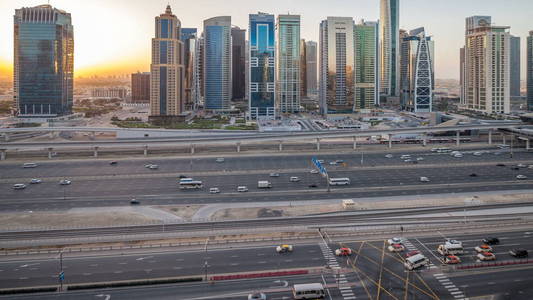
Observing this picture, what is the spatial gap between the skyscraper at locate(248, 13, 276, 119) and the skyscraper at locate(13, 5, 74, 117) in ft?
157

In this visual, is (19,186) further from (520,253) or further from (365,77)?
(365,77)

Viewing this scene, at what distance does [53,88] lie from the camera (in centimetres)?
10675

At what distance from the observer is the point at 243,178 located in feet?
Answer: 156

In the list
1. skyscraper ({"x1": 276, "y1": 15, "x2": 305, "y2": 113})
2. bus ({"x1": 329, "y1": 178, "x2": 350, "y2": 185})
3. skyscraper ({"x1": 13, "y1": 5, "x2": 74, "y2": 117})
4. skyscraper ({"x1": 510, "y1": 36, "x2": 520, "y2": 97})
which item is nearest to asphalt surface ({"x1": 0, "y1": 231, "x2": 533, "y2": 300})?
bus ({"x1": 329, "y1": 178, "x2": 350, "y2": 185})

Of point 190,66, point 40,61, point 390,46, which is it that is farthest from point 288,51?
point 390,46

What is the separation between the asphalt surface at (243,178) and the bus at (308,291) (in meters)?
18.7

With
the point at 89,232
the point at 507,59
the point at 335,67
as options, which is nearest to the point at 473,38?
the point at 507,59

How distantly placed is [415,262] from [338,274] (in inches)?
169

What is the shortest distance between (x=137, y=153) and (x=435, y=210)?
1781 inches

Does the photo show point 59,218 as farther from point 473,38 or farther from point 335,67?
point 473,38

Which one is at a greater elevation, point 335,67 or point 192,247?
point 335,67

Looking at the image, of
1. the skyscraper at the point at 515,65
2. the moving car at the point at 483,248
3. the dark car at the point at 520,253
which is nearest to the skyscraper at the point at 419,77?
the skyscraper at the point at 515,65

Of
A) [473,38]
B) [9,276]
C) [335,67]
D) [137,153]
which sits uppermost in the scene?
[473,38]

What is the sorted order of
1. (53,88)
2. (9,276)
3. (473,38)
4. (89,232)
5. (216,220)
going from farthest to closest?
(473,38), (53,88), (216,220), (89,232), (9,276)
